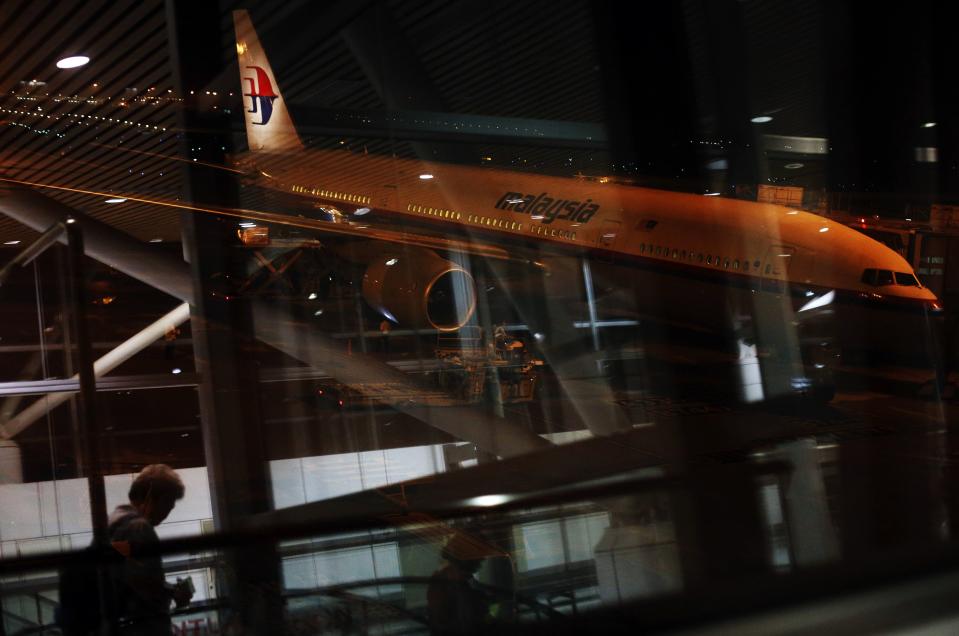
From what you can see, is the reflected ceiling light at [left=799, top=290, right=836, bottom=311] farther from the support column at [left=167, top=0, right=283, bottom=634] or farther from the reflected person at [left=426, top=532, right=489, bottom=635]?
the reflected person at [left=426, top=532, right=489, bottom=635]

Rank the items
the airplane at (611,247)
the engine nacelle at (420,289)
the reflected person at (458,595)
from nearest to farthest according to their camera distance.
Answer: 1. the reflected person at (458,595)
2. the engine nacelle at (420,289)
3. the airplane at (611,247)

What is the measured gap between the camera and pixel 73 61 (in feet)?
14.8

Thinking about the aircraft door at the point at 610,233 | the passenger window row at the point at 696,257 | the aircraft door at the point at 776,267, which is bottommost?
the aircraft door at the point at 776,267

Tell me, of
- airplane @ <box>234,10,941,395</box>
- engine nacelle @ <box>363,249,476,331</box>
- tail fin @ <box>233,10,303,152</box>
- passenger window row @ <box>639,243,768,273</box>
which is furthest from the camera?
passenger window row @ <box>639,243,768,273</box>

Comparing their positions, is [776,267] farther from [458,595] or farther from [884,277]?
[458,595]

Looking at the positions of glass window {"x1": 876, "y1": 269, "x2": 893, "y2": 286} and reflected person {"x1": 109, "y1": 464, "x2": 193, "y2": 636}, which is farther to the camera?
glass window {"x1": 876, "y1": 269, "x2": 893, "y2": 286}

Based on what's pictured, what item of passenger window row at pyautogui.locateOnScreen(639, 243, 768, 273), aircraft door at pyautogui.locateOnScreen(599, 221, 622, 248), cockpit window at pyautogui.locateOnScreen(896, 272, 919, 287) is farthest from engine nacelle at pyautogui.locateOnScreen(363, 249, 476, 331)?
cockpit window at pyautogui.locateOnScreen(896, 272, 919, 287)

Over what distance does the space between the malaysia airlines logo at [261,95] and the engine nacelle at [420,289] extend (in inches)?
45.6

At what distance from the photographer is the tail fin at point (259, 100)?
4.75 metres

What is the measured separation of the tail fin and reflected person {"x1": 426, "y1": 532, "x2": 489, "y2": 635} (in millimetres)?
3127

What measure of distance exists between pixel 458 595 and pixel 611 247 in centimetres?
406

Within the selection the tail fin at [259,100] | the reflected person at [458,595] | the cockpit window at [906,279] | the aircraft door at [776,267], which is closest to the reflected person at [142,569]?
the reflected person at [458,595]

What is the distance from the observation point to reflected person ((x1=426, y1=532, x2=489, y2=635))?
65.3 inches

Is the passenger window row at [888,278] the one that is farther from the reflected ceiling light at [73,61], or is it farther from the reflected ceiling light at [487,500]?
the reflected ceiling light at [73,61]
